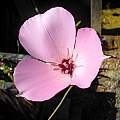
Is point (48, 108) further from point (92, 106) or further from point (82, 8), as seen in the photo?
point (82, 8)

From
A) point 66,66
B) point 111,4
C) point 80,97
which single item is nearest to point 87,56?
point 66,66

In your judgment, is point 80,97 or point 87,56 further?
point 80,97

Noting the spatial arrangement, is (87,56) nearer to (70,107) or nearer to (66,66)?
(66,66)

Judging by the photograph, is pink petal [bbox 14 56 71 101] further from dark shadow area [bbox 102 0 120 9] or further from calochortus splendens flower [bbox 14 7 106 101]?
dark shadow area [bbox 102 0 120 9]

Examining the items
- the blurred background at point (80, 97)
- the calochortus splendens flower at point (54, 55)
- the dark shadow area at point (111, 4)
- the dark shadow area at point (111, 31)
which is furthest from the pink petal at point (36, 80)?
Result: the dark shadow area at point (111, 4)

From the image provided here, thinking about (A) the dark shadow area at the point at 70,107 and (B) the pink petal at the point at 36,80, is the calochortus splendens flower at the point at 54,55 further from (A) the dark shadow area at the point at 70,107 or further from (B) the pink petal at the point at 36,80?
(A) the dark shadow area at the point at 70,107

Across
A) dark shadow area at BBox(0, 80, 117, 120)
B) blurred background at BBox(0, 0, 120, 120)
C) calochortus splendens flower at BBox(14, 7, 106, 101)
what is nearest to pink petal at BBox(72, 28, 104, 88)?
calochortus splendens flower at BBox(14, 7, 106, 101)

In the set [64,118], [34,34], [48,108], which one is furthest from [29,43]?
[64,118]

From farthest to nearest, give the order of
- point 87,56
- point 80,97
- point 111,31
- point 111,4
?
point 111,4
point 111,31
point 80,97
point 87,56
